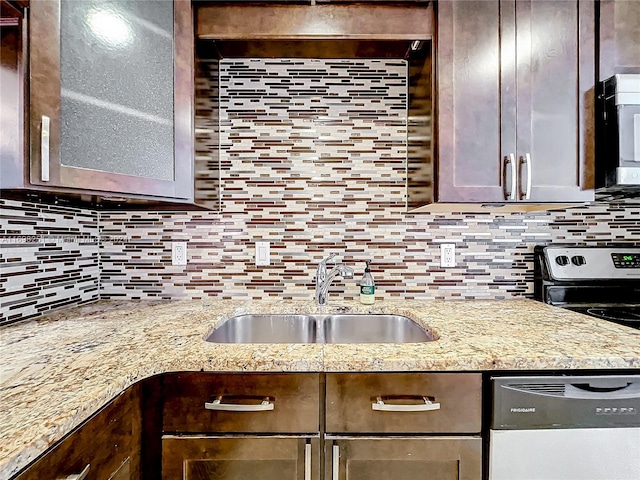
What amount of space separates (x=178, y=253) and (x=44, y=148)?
83cm

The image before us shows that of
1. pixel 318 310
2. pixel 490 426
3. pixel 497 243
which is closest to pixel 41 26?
pixel 318 310

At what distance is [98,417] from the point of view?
82cm

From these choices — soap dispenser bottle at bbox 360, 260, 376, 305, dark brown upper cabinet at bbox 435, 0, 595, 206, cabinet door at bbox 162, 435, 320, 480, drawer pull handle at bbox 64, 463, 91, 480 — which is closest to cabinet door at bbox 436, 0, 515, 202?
dark brown upper cabinet at bbox 435, 0, 595, 206

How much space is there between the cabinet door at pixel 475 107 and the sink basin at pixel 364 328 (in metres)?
0.58

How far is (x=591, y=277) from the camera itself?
167 centimetres

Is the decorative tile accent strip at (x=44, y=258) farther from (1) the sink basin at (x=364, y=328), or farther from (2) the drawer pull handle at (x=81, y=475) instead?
(1) the sink basin at (x=364, y=328)

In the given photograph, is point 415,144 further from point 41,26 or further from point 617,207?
point 41,26

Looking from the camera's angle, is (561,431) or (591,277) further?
(591,277)

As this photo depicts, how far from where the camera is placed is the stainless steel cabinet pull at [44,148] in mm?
1000

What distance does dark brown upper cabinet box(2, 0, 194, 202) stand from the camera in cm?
101

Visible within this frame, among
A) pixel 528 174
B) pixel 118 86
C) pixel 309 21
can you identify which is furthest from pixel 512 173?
pixel 118 86

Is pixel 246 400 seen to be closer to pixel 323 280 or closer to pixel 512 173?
pixel 323 280

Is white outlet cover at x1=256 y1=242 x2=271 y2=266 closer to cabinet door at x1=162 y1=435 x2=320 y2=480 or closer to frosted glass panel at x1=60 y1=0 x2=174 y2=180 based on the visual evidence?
frosted glass panel at x1=60 y1=0 x2=174 y2=180

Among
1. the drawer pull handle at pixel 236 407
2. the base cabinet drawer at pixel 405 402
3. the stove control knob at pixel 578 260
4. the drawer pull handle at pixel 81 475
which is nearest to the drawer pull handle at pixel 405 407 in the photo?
the base cabinet drawer at pixel 405 402
